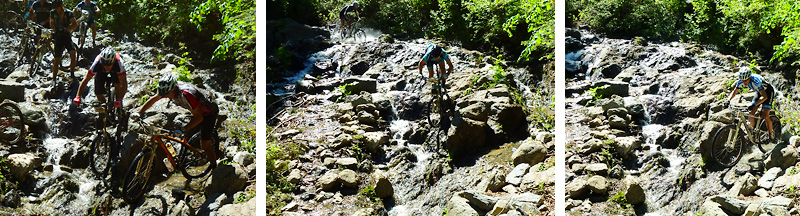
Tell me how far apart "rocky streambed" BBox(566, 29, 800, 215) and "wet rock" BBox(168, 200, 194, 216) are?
2.33 metres

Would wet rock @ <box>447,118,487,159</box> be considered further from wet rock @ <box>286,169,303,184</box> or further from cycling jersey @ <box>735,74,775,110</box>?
cycling jersey @ <box>735,74,775,110</box>

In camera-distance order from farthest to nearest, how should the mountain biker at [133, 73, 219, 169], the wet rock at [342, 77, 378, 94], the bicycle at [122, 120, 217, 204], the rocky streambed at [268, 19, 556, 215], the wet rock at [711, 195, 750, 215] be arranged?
the wet rock at [342, 77, 378, 94] < the rocky streambed at [268, 19, 556, 215] < the wet rock at [711, 195, 750, 215] < the mountain biker at [133, 73, 219, 169] < the bicycle at [122, 120, 217, 204]

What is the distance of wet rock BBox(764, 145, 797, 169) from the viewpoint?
3.76 meters

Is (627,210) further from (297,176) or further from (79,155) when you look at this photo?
(79,155)

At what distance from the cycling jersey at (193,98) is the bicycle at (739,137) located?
10.2 feet

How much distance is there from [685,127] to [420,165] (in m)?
1.70

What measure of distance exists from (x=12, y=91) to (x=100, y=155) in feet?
2.02

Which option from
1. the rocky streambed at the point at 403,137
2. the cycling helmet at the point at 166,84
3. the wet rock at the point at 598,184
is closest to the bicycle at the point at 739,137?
the wet rock at the point at 598,184

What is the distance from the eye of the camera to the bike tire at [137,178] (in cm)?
346

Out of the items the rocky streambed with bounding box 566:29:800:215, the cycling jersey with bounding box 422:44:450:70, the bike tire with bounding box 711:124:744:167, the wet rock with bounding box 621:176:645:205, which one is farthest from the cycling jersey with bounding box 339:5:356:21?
the bike tire with bounding box 711:124:744:167

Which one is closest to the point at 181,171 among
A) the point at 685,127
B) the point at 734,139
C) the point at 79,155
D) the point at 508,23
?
the point at 79,155

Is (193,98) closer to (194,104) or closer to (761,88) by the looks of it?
(194,104)

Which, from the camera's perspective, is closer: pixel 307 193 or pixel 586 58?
pixel 307 193

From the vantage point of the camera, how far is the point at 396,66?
13.2ft
